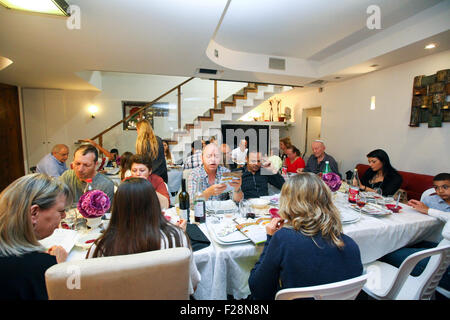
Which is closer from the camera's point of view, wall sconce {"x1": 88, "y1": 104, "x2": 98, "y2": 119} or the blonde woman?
the blonde woman

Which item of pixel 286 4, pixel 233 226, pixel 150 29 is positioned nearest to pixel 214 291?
pixel 233 226

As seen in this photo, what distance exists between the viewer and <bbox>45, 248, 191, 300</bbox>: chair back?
2.18 feet

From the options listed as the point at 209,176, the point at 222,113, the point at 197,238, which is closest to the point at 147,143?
the point at 209,176

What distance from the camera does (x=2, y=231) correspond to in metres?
0.77

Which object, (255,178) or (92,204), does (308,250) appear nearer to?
(92,204)

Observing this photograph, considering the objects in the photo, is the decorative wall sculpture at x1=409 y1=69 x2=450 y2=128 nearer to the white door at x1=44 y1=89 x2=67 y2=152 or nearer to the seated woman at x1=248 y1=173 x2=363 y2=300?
the seated woman at x1=248 y1=173 x2=363 y2=300

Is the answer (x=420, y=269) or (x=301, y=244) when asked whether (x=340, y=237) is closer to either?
(x=301, y=244)

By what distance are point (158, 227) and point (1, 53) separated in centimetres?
403

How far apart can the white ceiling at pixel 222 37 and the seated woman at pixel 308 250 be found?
209cm

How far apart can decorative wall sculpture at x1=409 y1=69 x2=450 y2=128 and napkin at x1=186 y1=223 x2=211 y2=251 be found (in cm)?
390

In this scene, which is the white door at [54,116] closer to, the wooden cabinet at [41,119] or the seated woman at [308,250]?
the wooden cabinet at [41,119]

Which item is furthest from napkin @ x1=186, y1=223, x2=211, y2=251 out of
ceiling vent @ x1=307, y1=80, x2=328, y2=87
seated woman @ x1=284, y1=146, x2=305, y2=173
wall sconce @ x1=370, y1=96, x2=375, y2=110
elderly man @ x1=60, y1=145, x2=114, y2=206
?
ceiling vent @ x1=307, y1=80, x2=328, y2=87

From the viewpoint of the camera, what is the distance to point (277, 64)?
4.36 m

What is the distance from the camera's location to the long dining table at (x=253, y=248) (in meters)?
1.20
